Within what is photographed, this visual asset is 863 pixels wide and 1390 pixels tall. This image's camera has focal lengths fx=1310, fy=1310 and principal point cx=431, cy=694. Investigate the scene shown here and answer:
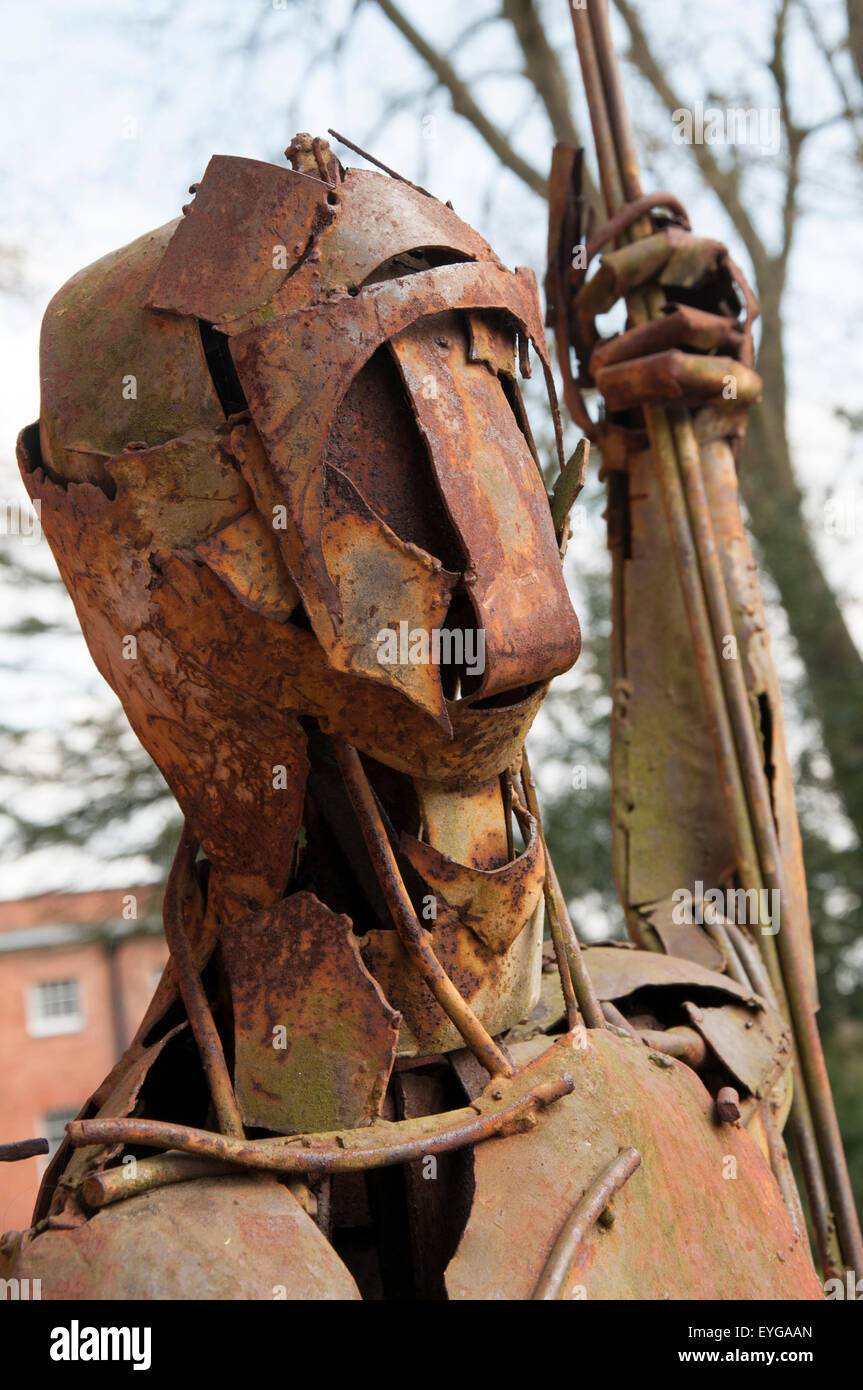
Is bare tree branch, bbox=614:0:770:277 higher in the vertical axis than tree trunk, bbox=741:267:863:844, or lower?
higher

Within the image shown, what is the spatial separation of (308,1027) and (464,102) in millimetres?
7510

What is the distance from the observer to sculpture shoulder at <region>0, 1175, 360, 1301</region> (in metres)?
1.42

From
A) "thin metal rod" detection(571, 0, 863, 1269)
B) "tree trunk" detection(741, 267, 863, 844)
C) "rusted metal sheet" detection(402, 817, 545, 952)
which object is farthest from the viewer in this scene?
"tree trunk" detection(741, 267, 863, 844)

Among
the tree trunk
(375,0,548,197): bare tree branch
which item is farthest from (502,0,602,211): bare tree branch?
the tree trunk

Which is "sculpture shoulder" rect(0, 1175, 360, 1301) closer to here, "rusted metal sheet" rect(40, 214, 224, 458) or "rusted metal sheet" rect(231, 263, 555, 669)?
"rusted metal sheet" rect(231, 263, 555, 669)

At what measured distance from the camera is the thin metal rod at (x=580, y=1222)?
151cm

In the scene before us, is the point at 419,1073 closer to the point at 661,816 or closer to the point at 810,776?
the point at 661,816

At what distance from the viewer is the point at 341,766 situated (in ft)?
5.70

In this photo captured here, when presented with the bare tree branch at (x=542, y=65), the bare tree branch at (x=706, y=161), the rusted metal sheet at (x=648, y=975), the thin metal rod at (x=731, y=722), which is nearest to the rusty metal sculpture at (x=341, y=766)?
the rusted metal sheet at (x=648, y=975)

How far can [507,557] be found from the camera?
1.68 m

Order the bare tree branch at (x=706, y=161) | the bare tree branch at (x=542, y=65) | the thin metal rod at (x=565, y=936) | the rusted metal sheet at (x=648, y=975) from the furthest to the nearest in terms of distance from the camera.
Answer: the bare tree branch at (x=706, y=161) < the bare tree branch at (x=542, y=65) < the rusted metal sheet at (x=648, y=975) < the thin metal rod at (x=565, y=936)

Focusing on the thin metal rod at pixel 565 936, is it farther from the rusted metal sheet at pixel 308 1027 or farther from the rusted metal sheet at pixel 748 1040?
the rusted metal sheet at pixel 308 1027

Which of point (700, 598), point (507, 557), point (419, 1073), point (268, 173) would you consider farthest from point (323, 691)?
point (700, 598)

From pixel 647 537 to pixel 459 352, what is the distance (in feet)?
4.06
